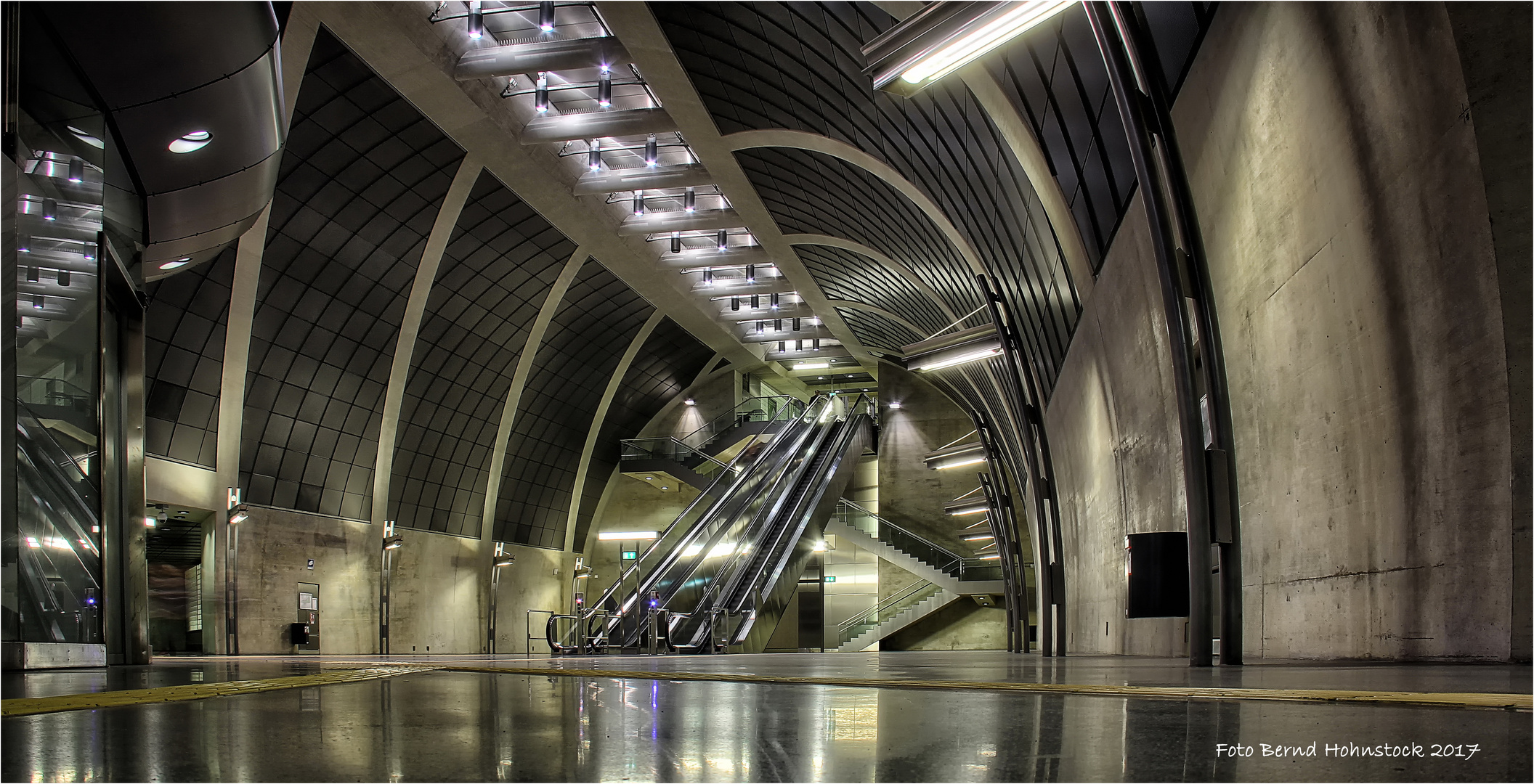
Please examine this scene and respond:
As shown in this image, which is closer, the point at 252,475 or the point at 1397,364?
the point at 1397,364

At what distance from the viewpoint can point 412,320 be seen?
3023 cm

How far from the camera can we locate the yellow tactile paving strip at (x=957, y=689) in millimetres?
2961

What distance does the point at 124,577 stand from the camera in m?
10.3

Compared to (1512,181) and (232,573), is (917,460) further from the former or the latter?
(1512,181)

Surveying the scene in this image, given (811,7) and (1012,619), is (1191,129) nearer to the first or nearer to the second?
(811,7)

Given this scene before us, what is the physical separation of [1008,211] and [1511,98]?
363 inches

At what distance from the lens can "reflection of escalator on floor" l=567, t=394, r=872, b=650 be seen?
23.0 metres

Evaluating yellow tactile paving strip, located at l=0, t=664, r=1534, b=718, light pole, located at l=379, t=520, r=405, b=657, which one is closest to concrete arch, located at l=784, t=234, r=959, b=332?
light pole, located at l=379, t=520, r=405, b=657

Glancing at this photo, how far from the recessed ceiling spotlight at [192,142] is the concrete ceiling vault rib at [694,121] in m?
11.2

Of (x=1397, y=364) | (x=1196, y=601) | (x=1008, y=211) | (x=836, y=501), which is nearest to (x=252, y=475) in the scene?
(x=836, y=501)

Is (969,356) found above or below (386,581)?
above

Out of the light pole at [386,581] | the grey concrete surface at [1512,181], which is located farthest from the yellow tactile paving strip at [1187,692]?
the light pole at [386,581]

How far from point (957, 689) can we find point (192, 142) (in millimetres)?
7996

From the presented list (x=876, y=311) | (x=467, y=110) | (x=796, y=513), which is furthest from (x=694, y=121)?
(x=876, y=311)
